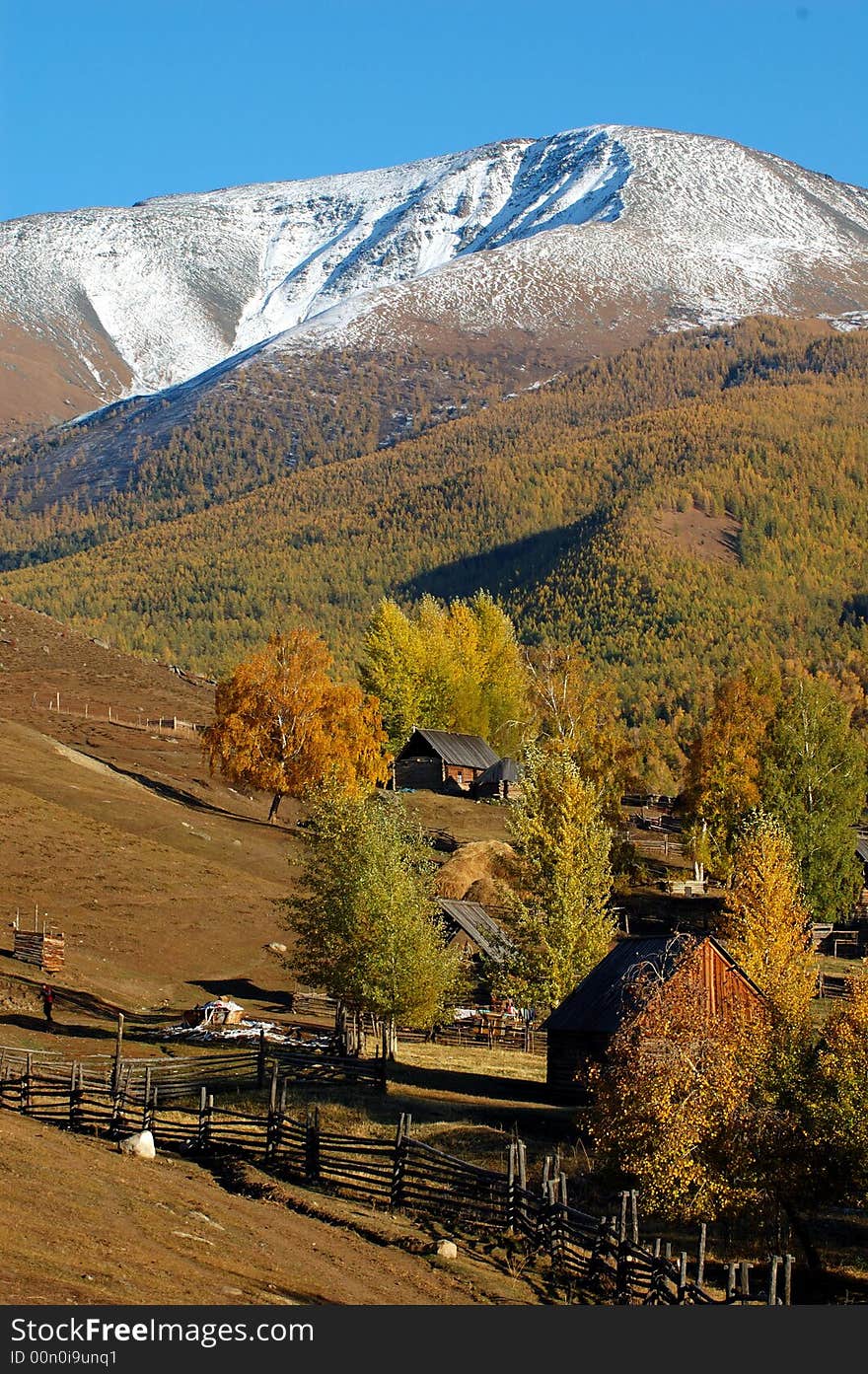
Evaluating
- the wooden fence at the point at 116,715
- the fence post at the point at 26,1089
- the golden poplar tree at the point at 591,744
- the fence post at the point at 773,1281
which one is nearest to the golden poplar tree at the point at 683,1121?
the fence post at the point at 773,1281

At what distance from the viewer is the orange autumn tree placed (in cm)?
9600

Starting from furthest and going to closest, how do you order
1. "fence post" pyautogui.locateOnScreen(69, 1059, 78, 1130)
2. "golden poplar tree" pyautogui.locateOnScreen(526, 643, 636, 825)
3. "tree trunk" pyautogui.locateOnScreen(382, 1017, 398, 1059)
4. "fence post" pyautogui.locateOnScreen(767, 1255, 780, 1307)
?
"golden poplar tree" pyautogui.locateOnScreen(526, 643, 636, 825), "tree trunk" pyautogui.locateOnScreen(382, 1017, 398, 1059), "fence post" pyautogui.locateOnScreen(69, 1059, 78, 1130), "fence post" pyautogui.locateOnScreen(767, 1255, 780, 1307)

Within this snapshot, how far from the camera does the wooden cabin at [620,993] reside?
4912 cm

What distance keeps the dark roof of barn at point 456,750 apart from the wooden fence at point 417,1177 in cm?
7146

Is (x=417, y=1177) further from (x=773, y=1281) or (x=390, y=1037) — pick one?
(x=390, y=1037)

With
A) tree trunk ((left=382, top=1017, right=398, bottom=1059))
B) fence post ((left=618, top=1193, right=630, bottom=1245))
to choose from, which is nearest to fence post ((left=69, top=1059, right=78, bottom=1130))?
fence post ((left=618, top=1193, right=630, bottom=1245))

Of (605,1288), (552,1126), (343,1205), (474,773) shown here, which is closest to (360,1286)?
(605,1288)

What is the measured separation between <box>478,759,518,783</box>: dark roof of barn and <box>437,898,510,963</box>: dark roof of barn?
35592mm

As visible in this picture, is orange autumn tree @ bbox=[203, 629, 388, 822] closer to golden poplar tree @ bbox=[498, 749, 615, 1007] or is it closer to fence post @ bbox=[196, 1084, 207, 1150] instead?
golden poplar tree @ bbox=[498, 749, 615, 1007]

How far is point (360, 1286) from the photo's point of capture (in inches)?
1021

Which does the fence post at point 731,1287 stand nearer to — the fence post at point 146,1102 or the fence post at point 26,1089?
the fence post at point 146,1102

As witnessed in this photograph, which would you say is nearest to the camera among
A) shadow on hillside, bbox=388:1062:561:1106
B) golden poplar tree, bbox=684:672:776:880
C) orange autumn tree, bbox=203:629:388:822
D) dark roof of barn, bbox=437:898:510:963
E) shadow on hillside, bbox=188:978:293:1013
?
shadow on hillside, bbox=388:1062:561:1106

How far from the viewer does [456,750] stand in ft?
385

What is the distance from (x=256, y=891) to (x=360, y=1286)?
163ft
